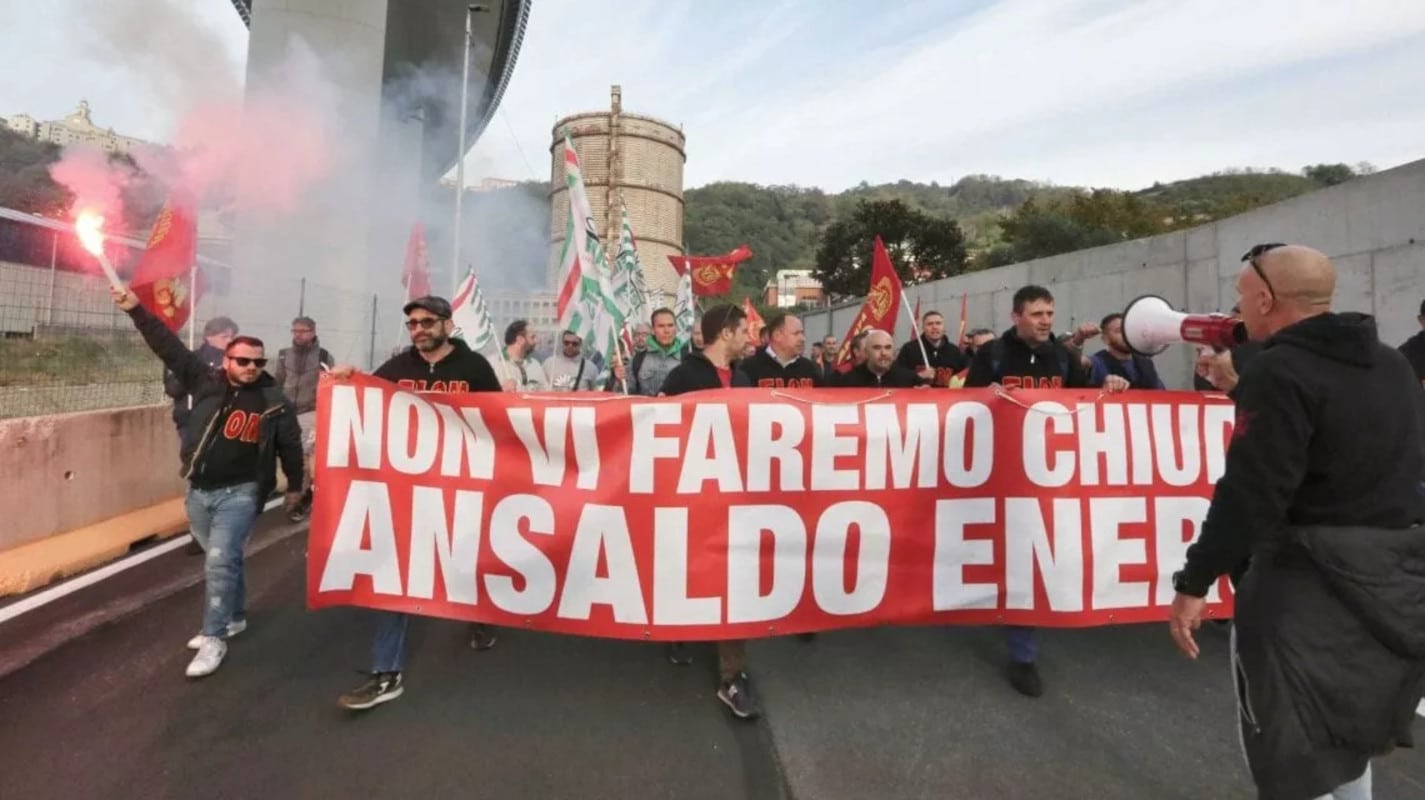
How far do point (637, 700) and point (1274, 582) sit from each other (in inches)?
92.9

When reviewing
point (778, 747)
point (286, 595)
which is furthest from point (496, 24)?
point (778, 747)

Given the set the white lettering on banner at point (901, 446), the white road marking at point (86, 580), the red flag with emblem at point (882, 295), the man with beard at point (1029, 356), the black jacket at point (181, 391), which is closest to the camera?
the white lettering on banner at point (901, 446)

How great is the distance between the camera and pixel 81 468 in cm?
559

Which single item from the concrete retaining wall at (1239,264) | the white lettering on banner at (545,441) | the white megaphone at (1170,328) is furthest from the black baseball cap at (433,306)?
the concrete retaining wall at (1239,264)

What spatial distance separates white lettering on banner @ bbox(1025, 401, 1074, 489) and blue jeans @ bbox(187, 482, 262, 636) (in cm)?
377

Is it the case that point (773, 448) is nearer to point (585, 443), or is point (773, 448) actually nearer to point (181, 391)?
point (585, 443)

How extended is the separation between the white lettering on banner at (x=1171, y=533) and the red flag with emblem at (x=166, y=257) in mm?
6808

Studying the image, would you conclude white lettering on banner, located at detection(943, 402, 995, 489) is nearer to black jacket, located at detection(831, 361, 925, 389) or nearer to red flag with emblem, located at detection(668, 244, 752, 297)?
black jacket, located at detection(831, 361, 925, 389)

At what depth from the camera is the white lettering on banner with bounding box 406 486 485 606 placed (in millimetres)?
3180

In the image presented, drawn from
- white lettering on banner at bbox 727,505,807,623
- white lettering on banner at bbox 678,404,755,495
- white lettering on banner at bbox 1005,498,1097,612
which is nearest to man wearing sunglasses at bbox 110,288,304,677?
white lettering on banner at bbox 678,404,755,495

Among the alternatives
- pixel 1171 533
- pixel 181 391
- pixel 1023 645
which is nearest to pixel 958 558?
pixel 1023 645

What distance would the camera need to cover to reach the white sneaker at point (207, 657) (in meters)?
3.32

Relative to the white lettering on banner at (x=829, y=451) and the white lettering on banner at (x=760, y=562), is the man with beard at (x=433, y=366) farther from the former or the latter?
the white lettering on banner at (x=829, y=451)

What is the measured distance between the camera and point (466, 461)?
326cm
